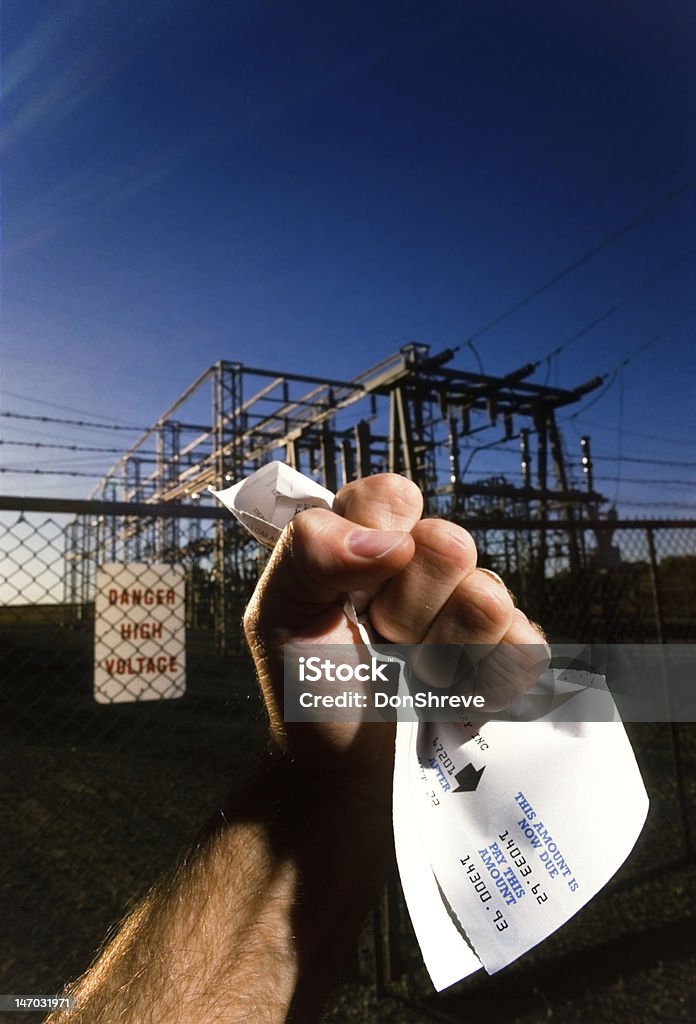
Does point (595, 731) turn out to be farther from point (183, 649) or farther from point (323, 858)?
point (183, 649)

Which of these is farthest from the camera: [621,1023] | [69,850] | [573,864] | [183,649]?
[69,850]

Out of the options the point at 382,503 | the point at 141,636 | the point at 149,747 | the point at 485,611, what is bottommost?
the point at 149,747

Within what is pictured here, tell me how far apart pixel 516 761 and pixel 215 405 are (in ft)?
38.4

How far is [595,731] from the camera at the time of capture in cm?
63

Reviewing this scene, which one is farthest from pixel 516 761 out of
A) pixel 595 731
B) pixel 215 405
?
pixel 215 405

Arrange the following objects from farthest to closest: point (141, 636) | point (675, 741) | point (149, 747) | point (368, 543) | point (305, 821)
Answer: point (149, 747) < point (675, 741) < point (141, 636) < point (305, 821) < point (368, 543)

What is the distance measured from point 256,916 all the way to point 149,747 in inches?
193

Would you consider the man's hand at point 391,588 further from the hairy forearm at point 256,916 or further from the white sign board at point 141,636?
the white sign board at point 141,636

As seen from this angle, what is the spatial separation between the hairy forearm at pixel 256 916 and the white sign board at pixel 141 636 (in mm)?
1326

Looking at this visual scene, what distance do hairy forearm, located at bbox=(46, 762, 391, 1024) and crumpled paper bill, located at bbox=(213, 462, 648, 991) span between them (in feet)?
0.39

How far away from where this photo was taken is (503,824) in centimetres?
61

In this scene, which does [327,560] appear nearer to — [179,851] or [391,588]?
[391,588]

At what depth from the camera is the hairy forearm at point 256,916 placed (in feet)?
1.95

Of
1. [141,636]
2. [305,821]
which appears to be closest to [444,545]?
[305,821]
